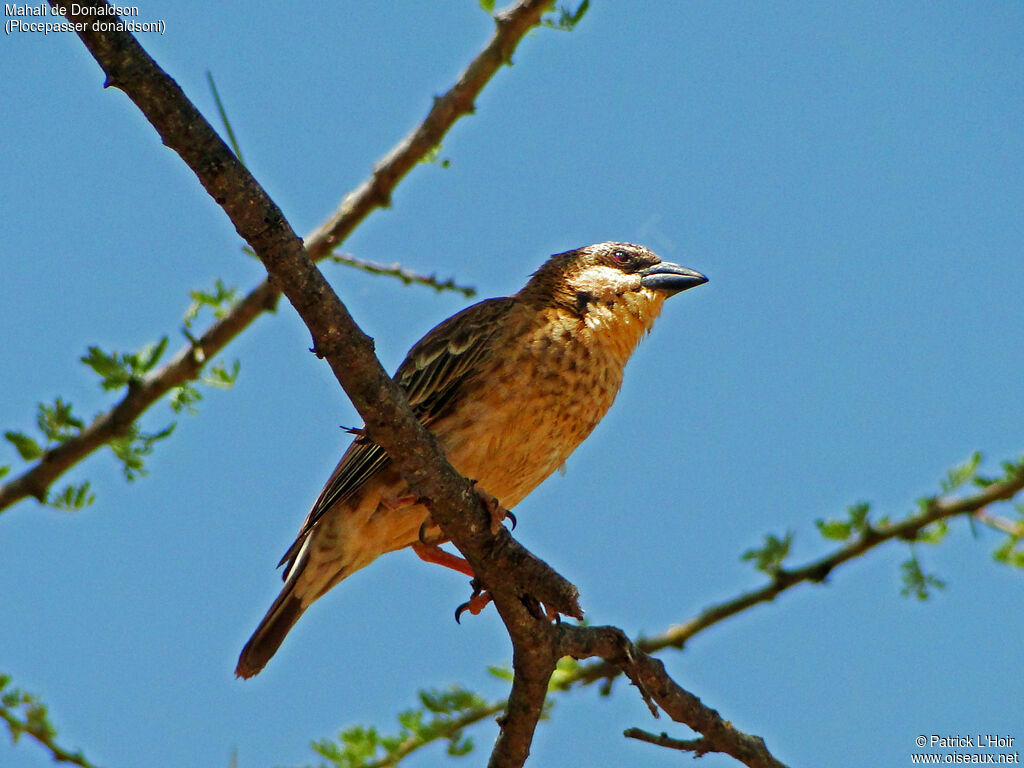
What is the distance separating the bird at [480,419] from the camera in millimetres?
4691

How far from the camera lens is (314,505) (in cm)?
498

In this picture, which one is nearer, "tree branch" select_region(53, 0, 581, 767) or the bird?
"tree branch" select_region(53, 0, 581, 767)

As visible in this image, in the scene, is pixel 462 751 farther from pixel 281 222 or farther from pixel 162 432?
pixel 281 222

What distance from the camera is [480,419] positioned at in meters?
4.68

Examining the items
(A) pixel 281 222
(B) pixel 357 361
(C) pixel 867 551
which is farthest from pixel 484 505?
(C) pixel 867 551

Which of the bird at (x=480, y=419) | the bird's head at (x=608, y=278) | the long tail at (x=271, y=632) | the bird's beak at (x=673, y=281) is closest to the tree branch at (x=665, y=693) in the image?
the bird at (x=480, y=419)

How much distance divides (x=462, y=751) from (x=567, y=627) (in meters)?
1.03

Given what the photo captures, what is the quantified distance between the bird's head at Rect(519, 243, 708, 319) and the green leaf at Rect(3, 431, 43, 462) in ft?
7.62

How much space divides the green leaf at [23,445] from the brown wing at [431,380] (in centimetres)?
108

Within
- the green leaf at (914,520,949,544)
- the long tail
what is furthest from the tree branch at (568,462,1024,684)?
the long tail

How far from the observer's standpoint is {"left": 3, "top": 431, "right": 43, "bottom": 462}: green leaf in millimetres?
4418

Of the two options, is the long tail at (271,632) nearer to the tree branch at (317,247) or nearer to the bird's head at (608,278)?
the tree branch at (317,247)

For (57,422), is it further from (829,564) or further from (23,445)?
(829,564)

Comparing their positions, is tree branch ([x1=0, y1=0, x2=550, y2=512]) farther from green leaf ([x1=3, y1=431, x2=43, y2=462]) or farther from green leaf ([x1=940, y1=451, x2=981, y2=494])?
green leaf ([x1=940, y1=451, x2=981, y2=494])
